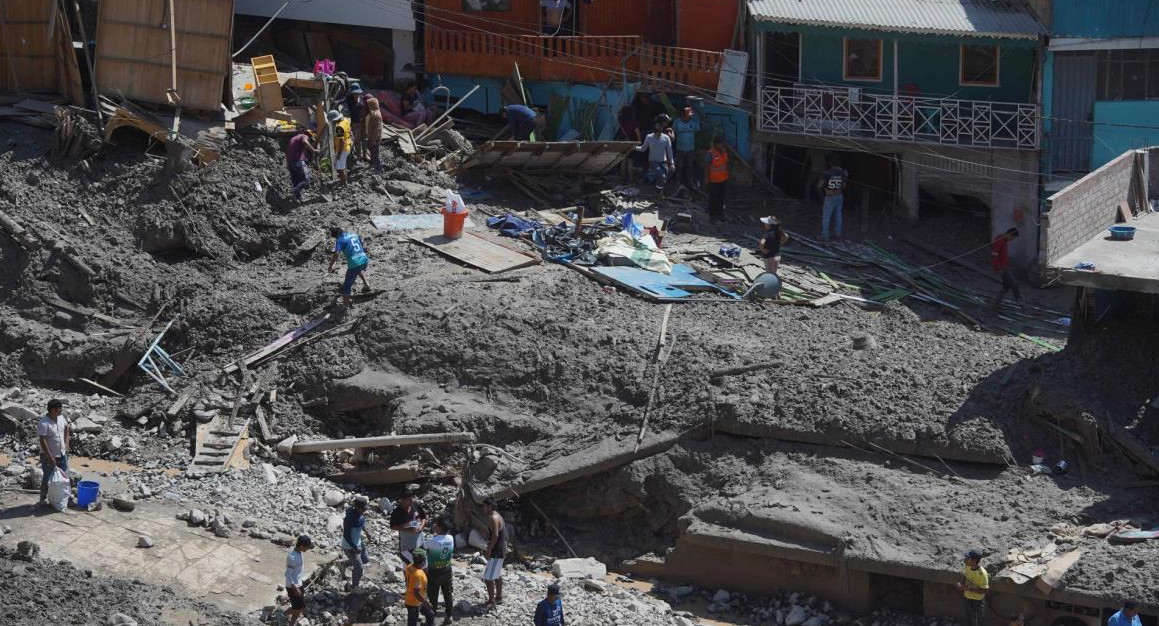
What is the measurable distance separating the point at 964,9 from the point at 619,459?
40.4 feet

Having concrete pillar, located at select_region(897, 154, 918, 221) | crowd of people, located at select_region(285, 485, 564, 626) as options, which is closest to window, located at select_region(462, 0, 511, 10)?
concrete pillar, located at select_region(897, 154, 918, 221)

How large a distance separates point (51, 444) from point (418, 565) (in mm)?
4587

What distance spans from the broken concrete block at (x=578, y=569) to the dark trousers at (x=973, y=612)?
13.8 ft

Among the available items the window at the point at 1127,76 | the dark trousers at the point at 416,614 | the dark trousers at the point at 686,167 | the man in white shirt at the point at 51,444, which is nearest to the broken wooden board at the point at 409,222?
the dark trousers at the point at 686,167

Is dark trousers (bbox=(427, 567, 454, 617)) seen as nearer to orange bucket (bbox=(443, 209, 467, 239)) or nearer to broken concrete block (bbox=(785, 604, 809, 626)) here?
broken concrete block (bbox=(785, 604, 809, 626))

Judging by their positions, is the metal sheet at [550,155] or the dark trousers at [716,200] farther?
the dark trousers at [716,200]

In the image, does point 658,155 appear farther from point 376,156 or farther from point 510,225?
point 376,156

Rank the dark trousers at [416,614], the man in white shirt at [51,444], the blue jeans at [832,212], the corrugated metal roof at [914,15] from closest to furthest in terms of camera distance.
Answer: the dark trousers at [416,614] < the man in white shirt at [51,444] < the blue jeans at [832,212] < the corrugated metal roof at [914,15]

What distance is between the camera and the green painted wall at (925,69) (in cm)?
2866

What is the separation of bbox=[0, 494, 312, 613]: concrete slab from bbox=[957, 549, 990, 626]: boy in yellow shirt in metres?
7.03

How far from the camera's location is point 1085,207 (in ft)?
70.5

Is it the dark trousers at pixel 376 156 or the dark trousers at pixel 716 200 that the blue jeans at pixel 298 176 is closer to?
the dark trousers at pixel 376 156

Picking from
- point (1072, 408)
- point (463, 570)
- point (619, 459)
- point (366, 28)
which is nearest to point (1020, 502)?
point (1072, 408)

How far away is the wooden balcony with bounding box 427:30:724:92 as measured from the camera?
28.4 meters
